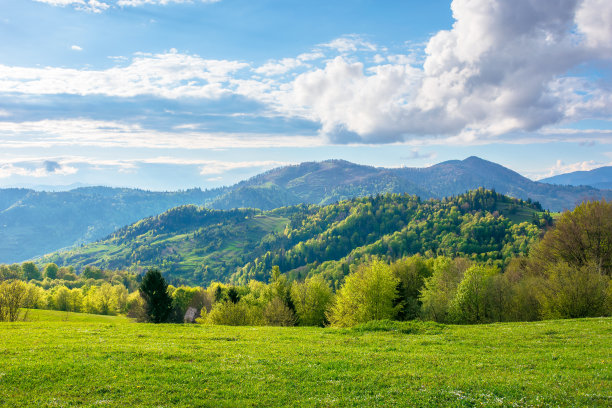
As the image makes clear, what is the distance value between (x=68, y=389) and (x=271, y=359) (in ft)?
44.0

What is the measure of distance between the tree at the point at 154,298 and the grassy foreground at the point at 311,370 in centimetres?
2321

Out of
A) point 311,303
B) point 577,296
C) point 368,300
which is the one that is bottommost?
point 311,303

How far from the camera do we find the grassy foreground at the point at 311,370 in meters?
18.2

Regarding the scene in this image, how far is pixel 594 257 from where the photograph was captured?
63.7 metres

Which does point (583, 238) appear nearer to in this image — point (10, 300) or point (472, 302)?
point (472, 302)

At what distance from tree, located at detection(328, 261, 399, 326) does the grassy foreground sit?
28079 millimetres

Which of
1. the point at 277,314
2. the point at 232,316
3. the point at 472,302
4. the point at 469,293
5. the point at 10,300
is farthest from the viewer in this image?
the point at 277,314

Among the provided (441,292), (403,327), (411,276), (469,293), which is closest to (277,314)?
(441,292)

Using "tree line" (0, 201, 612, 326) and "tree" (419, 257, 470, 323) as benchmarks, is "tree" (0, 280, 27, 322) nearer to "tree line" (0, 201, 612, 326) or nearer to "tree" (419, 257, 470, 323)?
"tree line" (0, 201, 612, 326)

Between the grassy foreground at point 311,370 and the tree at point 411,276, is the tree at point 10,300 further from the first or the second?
the tree at point 411,276

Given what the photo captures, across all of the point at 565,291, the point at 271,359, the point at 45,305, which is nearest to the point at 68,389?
the point at 271,359

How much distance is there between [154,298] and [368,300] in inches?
1576

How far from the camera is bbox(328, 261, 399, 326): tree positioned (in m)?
62.0

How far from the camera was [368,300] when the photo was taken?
6303cm
